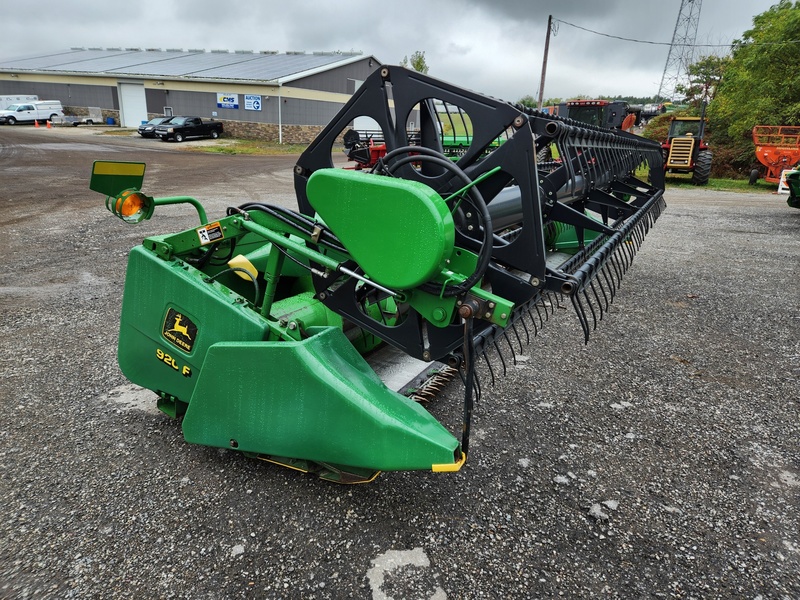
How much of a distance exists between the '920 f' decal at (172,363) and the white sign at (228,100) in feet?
94.3

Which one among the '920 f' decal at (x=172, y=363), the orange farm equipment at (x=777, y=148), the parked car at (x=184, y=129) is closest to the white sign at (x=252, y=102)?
the parked car at (x=184, y=129)

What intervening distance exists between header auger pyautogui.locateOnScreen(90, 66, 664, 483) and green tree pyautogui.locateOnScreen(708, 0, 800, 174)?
21.6 metres

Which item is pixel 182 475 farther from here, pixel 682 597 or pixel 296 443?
pixel 682 597

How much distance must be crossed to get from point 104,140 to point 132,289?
2455cm

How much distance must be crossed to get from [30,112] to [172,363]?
35915mm

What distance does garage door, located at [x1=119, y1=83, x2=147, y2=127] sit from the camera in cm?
3127

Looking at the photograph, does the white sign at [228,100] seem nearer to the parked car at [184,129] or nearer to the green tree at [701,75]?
the parked car at [184,129]

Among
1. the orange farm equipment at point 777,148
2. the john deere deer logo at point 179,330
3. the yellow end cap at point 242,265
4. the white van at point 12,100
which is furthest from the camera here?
the white van at point 12,100

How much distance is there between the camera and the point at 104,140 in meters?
23.2

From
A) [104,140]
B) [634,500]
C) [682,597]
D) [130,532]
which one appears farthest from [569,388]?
[104,140]

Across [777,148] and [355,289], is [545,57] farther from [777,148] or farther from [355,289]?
[355,289]

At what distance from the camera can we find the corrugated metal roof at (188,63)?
1163 inches

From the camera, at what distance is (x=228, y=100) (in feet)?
93.0

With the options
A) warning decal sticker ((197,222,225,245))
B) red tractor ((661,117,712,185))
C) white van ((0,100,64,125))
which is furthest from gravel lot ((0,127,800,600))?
white van ((0,100,64,125))
